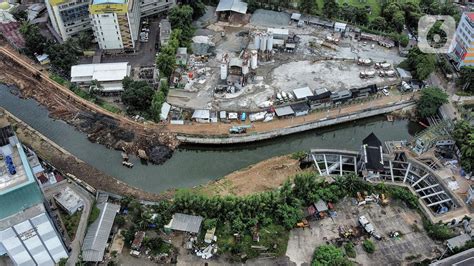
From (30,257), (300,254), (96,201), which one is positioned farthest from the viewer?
(96,201)

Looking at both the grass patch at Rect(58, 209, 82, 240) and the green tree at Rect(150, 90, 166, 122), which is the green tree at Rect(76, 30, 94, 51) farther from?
the grass patch at Rect(58, 209, 82, 240)

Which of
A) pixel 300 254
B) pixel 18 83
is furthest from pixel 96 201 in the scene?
pixel 18 83

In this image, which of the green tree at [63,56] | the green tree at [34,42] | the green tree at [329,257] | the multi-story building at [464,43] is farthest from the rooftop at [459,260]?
the green tree at [34,42]

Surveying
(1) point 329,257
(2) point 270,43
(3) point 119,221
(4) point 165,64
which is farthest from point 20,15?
(1) point 329,257

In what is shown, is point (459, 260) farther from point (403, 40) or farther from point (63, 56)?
point (63, 56)

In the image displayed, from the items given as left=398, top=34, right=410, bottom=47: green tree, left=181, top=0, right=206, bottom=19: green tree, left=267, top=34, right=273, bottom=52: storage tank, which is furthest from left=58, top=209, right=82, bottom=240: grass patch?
left=398, top=34, right=410, bottom=47: green tree

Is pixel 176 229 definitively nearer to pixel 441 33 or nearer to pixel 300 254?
pixel 300 254

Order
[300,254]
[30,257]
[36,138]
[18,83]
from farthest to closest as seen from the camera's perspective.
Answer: [18,83], [36,138], [300,254], [30,257]

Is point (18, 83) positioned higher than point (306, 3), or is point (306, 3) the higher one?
point (306, 3)
